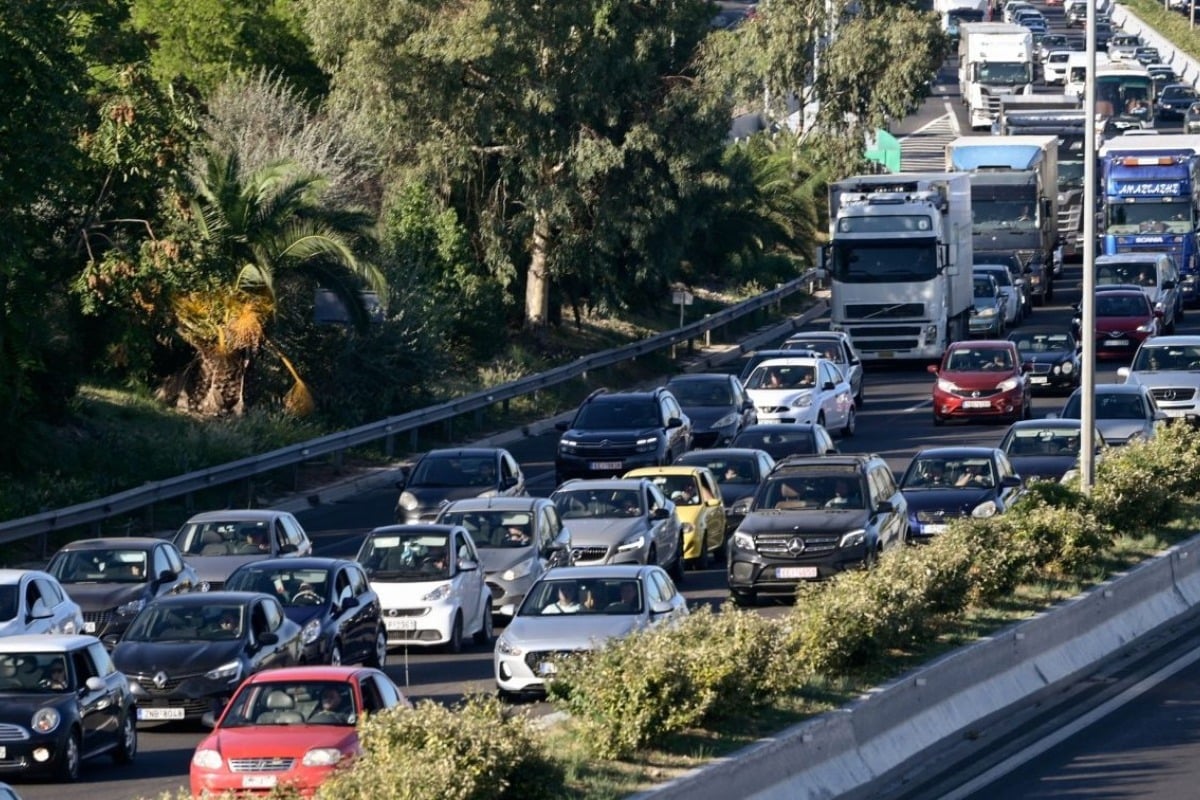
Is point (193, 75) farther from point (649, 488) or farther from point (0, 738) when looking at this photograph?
point (0, 738)

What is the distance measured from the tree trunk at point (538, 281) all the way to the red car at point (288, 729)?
3377cm

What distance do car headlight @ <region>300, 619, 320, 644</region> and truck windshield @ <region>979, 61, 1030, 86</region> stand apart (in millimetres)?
74012

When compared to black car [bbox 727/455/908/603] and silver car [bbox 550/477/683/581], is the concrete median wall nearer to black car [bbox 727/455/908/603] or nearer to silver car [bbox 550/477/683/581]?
black car [bbox 727/455/908/603]

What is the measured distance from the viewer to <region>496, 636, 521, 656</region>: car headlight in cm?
2070

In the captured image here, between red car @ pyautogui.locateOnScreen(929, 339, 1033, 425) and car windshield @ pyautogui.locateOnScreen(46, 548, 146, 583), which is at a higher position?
car windshield @ pyautogui.locateOnScreen(46, 548, 146, 583)

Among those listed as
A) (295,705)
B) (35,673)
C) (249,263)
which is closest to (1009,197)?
(249,263)

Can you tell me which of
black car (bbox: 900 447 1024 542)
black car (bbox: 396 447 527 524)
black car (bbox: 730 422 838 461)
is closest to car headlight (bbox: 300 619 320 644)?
black car (bbox: 396 447 527 524)

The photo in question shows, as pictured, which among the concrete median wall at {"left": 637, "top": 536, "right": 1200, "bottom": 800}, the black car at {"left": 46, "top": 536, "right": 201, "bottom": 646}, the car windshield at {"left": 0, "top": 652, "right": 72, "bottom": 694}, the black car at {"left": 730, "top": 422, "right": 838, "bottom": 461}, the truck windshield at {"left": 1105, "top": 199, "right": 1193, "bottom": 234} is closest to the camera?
the concrete median wall at {"left": 637, "top": 536, "right": 1200, "bottom": 800}

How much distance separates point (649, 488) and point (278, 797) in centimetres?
1539

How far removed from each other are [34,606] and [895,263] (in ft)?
99.6

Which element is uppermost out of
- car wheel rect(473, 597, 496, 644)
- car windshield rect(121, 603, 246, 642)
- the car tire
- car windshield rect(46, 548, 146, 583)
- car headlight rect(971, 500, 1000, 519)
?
car windshield rect(121, 603, 246, 642)

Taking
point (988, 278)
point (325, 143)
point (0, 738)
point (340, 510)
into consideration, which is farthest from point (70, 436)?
point (988, 278)

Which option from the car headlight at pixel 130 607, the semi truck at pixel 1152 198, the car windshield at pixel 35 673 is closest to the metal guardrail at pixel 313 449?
the car headlight at pixel 130 607

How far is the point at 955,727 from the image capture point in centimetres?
1841
